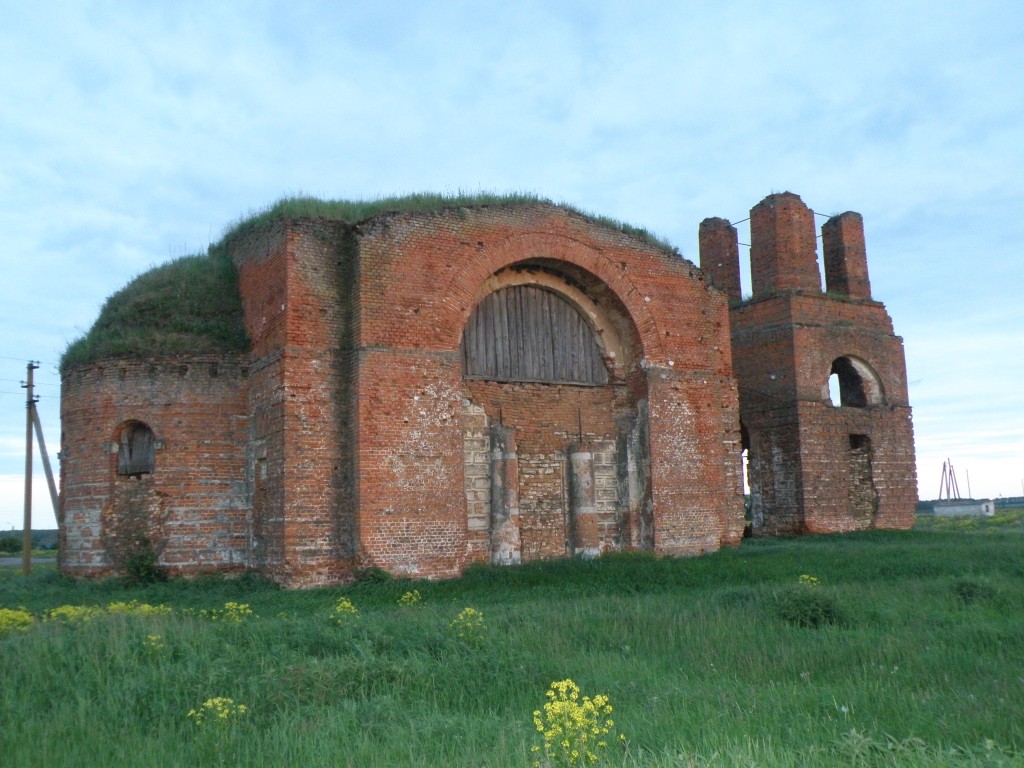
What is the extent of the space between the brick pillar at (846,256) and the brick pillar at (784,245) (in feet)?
4.18

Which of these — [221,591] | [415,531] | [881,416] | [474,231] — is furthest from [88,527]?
[881,416]

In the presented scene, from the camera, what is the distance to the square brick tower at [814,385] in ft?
69.3

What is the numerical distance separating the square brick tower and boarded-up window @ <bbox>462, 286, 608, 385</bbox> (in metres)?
6.96

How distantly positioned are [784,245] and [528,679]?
17.0m

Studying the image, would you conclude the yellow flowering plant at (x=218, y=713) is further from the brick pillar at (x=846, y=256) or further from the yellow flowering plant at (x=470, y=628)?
the brick pillar at (x=846, y=256)

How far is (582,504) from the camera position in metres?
15.6

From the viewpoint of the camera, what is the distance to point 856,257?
2339 cm

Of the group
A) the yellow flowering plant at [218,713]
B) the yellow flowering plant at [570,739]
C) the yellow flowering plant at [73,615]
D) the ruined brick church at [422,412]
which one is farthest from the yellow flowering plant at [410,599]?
the yellow flowering plant at [570,739]

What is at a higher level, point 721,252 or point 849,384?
point 721,252

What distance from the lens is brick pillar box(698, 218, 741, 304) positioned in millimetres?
23516

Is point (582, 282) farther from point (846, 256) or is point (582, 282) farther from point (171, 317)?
point (846, 256)

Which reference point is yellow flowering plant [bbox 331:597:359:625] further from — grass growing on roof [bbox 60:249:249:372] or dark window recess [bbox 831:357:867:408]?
dark window recess [bbox 831:357:867:408]

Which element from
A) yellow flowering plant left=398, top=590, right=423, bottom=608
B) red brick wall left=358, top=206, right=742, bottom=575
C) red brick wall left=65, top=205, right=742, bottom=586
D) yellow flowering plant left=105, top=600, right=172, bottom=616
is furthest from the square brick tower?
yellow flowering plant left=105, top=600, right=172, bottom=616

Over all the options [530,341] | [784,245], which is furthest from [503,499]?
[784,245]
